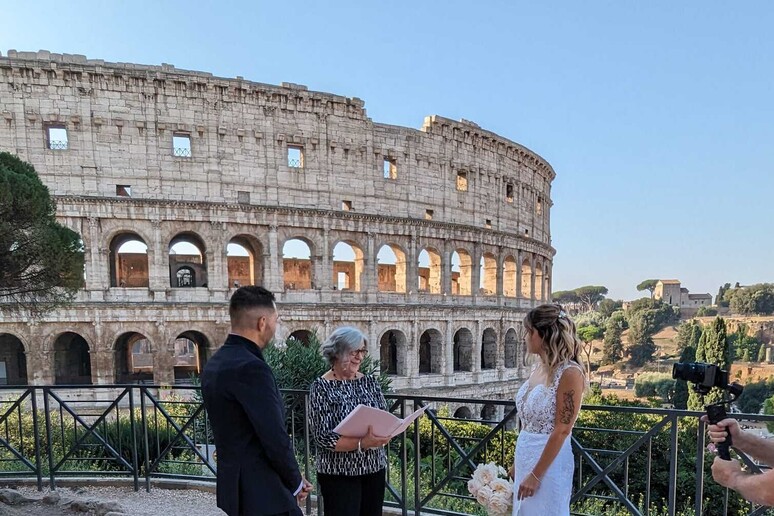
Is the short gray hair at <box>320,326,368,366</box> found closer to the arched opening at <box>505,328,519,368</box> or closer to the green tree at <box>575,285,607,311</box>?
the arched opening at <box>505,328,519,368</box>

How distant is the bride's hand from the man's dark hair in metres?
1.84

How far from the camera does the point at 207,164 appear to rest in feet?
62.5

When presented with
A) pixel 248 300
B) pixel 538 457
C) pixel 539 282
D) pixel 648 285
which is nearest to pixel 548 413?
pixel 538 457

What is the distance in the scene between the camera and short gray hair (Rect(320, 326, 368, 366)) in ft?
9.37

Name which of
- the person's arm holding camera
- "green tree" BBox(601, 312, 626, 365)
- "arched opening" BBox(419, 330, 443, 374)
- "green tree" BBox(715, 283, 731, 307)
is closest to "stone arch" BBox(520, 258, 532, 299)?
"arched opening" BBox(419, 330, 443, 374)

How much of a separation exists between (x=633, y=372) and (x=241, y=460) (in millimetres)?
76370

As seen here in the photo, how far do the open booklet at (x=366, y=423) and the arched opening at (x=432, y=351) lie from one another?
20176 mm

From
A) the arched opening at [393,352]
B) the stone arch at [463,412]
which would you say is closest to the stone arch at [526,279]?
the stone arch at [463,412]

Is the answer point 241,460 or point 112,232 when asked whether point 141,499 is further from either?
point 112,232

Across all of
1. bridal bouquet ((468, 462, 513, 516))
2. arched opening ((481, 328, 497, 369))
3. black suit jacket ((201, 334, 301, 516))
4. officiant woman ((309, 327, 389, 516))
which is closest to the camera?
black suit jacket ((201, 334, 301, 516))

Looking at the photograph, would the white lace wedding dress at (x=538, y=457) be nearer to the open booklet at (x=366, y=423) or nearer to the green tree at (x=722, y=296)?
the open booklet at (x=366, y=423)

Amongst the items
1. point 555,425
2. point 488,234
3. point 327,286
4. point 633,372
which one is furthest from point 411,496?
point 633,372

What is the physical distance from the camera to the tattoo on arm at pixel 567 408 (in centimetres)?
247

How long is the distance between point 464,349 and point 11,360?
71.1 feet
